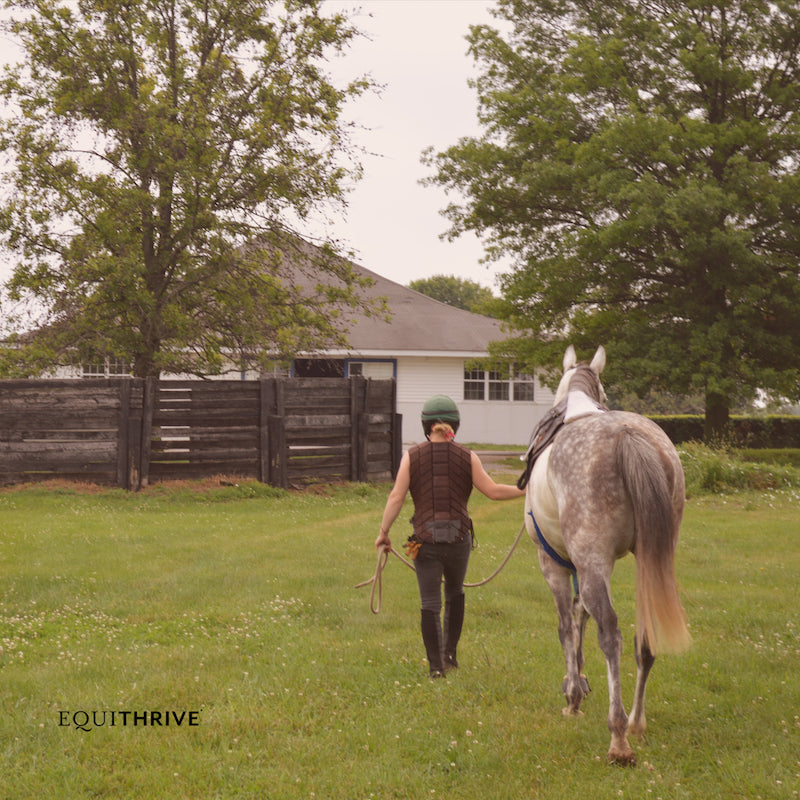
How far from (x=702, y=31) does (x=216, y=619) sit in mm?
21240

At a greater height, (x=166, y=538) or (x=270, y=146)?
(x=270, y=146)

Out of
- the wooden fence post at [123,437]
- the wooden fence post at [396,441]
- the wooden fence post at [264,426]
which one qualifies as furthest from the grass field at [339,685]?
the wooden fence post at [396,441]

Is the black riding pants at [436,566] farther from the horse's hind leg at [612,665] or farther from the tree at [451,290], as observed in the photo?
the tree at [451,290]

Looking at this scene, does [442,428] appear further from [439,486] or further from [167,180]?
[167,180]

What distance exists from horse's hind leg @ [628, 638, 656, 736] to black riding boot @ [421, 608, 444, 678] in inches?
58.6

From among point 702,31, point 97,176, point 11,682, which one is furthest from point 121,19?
point 11,682

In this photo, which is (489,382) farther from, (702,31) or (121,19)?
(121,19)

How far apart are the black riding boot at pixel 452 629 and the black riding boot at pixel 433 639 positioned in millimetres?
206

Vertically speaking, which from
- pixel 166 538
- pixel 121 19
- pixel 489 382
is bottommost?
pixel 166 538

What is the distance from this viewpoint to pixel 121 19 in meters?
18.2

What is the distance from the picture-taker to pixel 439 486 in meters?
5.89

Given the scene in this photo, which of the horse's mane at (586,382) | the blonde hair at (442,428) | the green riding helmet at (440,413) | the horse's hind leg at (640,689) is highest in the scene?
the horse's mane at (586,382)

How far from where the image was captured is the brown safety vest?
19.2ft

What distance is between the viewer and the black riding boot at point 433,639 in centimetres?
579
